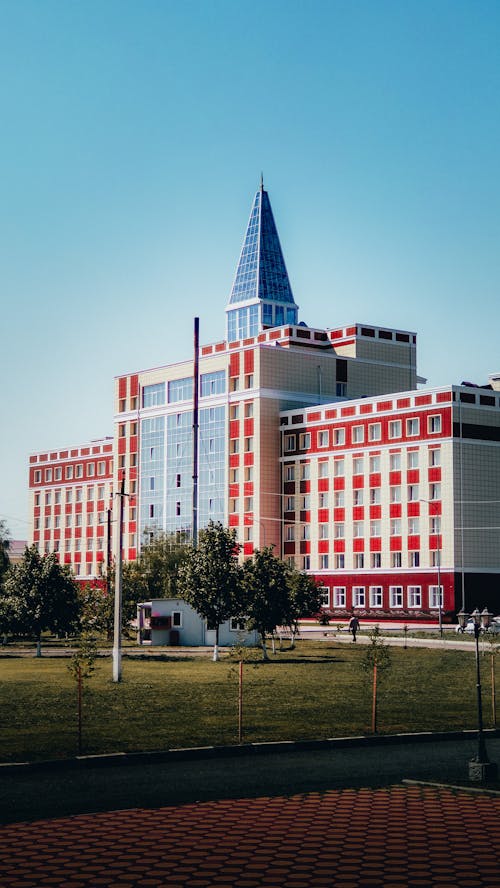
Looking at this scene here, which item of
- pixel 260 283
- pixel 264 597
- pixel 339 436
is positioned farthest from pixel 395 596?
pixel 260 283

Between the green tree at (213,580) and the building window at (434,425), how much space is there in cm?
4050

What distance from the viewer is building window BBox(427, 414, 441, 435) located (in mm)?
95938

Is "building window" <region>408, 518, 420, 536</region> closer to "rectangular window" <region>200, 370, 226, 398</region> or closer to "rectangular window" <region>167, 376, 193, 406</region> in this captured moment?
"rectangular window" <region>200, 370, 226, 398</region>

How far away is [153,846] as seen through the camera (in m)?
13.5

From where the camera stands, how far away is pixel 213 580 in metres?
57.4

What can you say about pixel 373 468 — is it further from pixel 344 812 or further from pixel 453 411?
pixel 344 812

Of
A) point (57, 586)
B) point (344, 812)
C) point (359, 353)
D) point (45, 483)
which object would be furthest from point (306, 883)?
point (45, 483)

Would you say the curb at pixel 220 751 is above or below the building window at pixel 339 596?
below

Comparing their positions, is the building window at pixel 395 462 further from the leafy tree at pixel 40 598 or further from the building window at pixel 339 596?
the leafy tree at pixel 40 598

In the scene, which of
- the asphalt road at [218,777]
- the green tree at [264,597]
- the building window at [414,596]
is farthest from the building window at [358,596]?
the asphalt road at [218,777]

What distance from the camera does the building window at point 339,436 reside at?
106 m

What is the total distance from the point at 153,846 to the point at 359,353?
105760mm

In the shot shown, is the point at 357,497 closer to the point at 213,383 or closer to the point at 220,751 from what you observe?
the point at 213,383

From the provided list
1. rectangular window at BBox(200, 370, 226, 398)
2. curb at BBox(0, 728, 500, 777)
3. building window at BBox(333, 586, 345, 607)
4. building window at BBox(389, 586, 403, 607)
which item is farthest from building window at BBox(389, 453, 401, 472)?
curb at BBox(0, 728, 500, 777)
